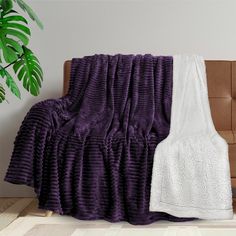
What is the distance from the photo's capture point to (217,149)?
1.99m

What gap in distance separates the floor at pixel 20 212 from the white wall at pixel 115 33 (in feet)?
0.64

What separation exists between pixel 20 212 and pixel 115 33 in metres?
1.32

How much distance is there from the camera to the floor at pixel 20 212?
202cm

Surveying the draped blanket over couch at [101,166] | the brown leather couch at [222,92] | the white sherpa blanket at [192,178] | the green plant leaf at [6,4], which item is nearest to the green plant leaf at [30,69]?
the draped blanket over couch at [101,166]

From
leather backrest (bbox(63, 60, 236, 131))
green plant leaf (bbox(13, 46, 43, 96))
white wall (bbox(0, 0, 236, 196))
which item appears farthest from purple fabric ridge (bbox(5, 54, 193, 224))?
white wall (bbox(0, 0, 236, 196))

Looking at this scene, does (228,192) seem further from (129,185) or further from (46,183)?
(46,183)

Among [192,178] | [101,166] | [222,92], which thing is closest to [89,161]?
[101,166]

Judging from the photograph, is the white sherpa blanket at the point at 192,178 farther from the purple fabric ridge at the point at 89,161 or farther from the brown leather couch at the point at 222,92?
the brown leather couch at the point at 222,92

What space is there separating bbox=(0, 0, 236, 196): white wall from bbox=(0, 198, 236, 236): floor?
19 centimetres

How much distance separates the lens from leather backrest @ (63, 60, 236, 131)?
8.57 ft

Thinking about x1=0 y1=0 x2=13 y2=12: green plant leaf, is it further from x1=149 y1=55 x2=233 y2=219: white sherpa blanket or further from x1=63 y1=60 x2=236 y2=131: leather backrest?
x1=149 y1=55 x2=233 y2=219: white sherpa blanket

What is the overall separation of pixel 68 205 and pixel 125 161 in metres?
0.34

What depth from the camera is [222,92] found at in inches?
104

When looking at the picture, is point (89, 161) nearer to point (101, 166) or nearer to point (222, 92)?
point (101, 166)
